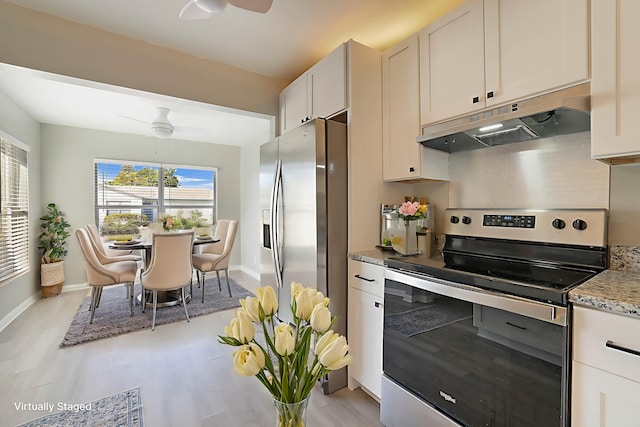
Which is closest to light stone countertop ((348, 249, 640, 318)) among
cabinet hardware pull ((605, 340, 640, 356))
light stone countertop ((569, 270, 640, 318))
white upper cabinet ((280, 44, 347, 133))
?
light stone countertop ((569, 270, 640, 318))

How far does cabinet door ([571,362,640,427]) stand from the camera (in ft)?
3.01

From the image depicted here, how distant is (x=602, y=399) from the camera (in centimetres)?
97

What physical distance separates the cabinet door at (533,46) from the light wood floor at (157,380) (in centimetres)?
201

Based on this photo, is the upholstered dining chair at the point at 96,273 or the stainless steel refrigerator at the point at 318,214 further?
the upholstered dining chair at the point at 96,273

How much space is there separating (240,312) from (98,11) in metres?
2.50

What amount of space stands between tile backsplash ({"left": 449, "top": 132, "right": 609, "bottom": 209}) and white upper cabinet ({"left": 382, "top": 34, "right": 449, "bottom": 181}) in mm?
180

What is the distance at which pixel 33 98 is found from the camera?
3.47 m

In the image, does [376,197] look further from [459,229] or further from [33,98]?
[33,98]

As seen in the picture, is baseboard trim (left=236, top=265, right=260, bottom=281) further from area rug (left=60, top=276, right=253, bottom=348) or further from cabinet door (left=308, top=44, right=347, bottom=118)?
cabinet door (left=308, top=44, right=347, bottom=118)

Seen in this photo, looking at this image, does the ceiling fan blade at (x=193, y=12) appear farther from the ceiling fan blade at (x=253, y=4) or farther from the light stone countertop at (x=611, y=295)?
the light stone countertop at (x=611, y=295)

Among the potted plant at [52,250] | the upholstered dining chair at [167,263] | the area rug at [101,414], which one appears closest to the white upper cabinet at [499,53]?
the area rug at [101,414]

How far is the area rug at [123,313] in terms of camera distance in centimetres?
299

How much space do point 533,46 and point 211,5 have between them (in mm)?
1642

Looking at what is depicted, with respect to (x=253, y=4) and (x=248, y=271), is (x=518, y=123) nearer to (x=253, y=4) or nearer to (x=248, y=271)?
(x=253, y=4)
